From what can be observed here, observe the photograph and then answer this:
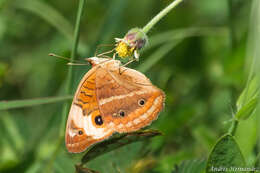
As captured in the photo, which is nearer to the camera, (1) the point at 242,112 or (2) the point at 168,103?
(1) the point at 242,112

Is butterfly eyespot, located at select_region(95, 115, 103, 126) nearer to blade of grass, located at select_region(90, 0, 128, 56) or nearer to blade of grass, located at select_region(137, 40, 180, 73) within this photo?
blade of grass, located at select_region(90, 0, 128, 56)

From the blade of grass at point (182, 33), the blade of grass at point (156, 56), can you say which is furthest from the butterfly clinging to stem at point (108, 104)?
the blade of grass at point (182, 33)

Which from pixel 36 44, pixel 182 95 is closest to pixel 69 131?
pixel 182 95

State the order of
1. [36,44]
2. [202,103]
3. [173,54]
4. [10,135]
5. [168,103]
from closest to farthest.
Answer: [168,103], [10,135], [202,103], [173,54], [36,44]

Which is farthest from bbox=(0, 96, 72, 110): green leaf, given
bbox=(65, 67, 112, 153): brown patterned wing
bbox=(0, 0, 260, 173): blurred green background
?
bbox=(0, 0, 260, 173): blurred green background

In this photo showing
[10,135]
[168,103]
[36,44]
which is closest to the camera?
[168,103]

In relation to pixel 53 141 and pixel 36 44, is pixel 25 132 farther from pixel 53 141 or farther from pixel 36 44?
pixel 36 44
